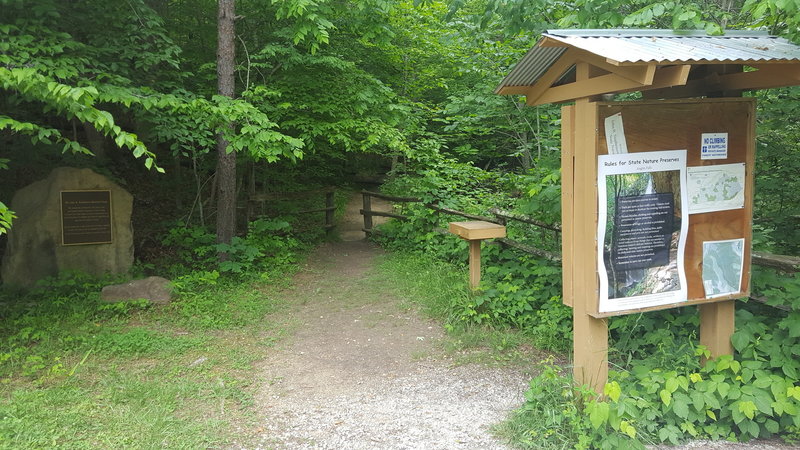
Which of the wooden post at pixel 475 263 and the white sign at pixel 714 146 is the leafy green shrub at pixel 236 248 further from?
the white sign at pixel 714 146

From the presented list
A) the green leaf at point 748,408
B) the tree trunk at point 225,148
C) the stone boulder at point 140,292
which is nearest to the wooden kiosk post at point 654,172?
the green leaf at point 748,408

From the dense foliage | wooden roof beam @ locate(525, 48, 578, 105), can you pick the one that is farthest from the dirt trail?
wooden roof beam @ locate(525, 48, 578, 105)

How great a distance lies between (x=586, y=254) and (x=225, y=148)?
5.94 meters

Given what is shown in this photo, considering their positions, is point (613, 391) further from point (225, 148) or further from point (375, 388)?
point (225, 148)

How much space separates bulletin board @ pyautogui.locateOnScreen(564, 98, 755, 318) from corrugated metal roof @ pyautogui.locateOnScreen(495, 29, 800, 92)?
0.38m

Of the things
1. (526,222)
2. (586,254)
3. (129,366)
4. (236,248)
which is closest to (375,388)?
(586,254)

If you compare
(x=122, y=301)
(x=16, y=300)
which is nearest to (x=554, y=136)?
(x=122, y=301)

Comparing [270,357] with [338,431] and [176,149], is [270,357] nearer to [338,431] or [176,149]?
[338,431]

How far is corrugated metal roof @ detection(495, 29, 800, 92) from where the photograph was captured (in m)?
3.21

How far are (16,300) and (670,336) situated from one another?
24.9 ft

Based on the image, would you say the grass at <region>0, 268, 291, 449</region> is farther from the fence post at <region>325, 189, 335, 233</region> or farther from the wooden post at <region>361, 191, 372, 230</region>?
the wooden post at <region>361, 191, 372, 230</region>

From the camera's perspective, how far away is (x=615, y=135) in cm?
360

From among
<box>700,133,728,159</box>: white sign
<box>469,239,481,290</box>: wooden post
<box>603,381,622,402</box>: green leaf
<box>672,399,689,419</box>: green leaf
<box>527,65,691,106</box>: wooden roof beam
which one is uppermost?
<box>527,65,691,106</box>: wooden roof beam

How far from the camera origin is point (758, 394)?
3516 mm
